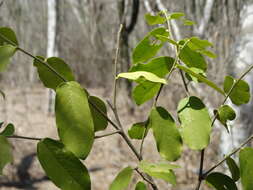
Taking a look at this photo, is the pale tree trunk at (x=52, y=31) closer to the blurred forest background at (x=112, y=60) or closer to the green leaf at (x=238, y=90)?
the blurred forest background at (x=112, y=60)

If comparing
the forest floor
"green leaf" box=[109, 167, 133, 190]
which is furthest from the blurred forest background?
Result: "green leaf" box=[109, 167, 133, 190]

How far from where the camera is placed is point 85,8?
20.0 feet

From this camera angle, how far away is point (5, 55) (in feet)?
1.39

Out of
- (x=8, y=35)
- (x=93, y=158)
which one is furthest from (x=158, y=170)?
(x=93, y=158)

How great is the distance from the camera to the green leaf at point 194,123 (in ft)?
1.45

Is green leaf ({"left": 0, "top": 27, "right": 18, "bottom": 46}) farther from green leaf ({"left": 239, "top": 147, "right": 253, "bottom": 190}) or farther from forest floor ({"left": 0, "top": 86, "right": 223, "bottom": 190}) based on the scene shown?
forest floor ({"left": 0, "top": 86, "right": 223, "bottom": 190})

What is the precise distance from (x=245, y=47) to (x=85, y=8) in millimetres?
5088

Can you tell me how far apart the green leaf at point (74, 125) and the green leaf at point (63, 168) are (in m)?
0.01

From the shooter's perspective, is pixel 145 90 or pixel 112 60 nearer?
pixel 145 90

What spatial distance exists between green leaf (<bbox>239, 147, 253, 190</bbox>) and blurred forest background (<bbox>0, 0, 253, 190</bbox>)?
908 millimetres

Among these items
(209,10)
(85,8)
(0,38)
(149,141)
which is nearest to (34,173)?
(149,141)

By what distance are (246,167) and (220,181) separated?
59 millimetres

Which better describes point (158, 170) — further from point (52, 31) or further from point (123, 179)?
point (52, 31)

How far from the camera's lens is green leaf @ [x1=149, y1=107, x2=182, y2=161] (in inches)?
17.7
